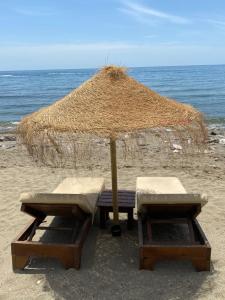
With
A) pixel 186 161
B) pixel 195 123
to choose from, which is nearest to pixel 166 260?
pixel 195 123

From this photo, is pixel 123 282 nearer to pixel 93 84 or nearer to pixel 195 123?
pixel 195 123

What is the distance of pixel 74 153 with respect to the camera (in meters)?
4.03

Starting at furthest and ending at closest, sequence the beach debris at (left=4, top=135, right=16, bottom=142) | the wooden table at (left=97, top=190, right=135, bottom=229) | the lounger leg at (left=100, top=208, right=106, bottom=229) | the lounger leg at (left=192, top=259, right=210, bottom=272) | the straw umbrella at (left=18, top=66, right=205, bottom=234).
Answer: the beach debris at (left=4, top=135, right=16, bottom=142) → the lounger leg at (left=100, top=208, right=106, bottom=229) → the wooden table at (left=97, top=190, right=135, bottom=229) → the lounger leg at (left=192, top=259, right=210, bottom=272) → the straw umbrella at (left=18, top=66, right=205, bottom=234)

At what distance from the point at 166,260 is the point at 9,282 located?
5.58ft

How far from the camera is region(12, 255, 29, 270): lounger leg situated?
411 cm

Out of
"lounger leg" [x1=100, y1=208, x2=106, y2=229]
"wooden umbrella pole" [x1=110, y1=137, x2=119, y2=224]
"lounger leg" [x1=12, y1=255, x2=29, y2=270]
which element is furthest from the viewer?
"lounger leg" [x1=100, y1=208, x2=106, y2=229]

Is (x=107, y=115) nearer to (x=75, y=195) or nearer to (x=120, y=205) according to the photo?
(x=75, y=195)

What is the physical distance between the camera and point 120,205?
4.96 meters

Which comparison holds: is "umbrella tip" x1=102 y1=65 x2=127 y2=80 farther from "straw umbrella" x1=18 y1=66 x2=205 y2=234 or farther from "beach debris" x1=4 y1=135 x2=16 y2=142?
"beach debris" x1=4 y1=135 x2=16 y2=142

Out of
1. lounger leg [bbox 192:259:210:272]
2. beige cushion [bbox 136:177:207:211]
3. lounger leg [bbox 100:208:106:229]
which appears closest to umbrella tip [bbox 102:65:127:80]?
beige cushion [bbox 136:177:207:211]

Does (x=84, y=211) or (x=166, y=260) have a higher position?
(x=84, y=211)

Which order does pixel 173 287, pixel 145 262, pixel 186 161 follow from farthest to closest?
1. pixel 186 161
2. pixel 145 262
3. pixel 173 287

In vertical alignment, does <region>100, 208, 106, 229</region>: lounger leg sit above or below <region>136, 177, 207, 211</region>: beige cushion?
below

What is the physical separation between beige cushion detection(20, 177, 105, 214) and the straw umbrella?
1.64 ft
